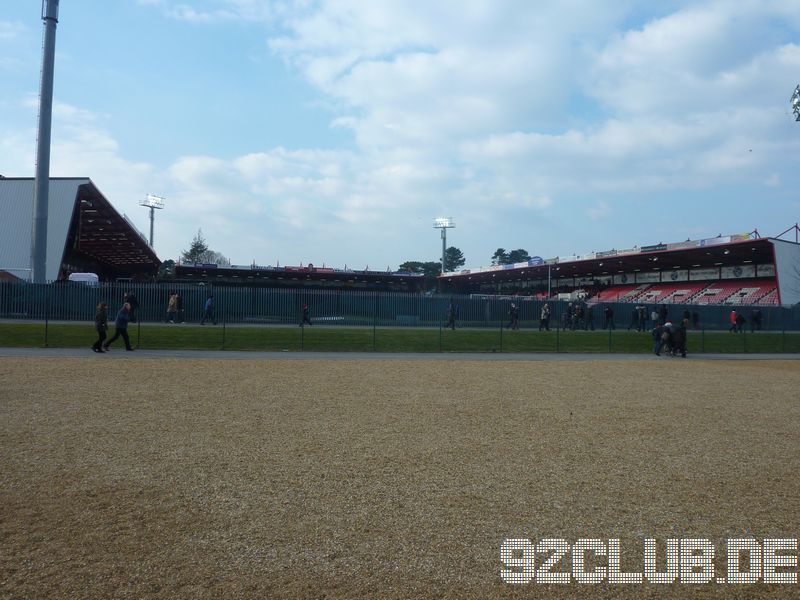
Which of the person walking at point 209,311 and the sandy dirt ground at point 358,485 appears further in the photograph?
the person walking at point 209,311

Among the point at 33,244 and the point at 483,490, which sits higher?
the point at 33,244

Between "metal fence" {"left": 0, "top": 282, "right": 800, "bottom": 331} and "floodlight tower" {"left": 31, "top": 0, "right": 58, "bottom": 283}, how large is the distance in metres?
2.10

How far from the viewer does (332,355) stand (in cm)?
2336

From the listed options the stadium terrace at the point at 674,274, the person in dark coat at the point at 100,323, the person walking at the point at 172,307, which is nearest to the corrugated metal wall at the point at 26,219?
the person walking at the point at 172,307

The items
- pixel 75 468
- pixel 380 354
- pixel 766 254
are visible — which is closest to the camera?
pixel 75 468

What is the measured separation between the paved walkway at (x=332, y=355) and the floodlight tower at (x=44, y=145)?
13719mm

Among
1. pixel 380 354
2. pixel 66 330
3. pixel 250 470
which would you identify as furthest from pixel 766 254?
pixel 250 470

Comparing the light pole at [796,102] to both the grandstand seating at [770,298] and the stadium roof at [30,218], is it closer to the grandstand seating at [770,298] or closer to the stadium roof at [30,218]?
the grandstand seating at [770,298]

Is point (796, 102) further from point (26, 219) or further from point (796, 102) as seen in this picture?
point (26, 219)

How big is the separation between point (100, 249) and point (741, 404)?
72.1 meters

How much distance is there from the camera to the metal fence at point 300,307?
31969 mm

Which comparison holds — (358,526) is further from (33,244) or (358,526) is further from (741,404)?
(33,244)

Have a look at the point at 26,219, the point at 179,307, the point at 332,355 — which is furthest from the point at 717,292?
the point at 26,219

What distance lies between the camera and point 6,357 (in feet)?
61.6
